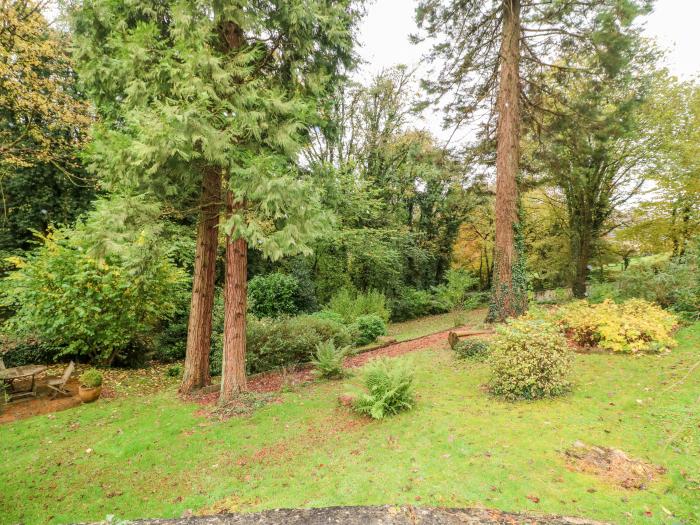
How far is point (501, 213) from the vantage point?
10242mm

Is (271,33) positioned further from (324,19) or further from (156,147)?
(156,147)

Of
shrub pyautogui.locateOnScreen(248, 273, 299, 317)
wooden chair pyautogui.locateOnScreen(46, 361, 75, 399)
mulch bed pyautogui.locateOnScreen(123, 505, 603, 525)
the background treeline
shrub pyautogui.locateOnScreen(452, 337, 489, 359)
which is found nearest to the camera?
mulch bed pyautogui.locateOnScreen(123, 505, 603, 525)

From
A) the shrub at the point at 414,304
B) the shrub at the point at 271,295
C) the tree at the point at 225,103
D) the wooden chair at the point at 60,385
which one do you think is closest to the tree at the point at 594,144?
the shrub at the point at 414,304

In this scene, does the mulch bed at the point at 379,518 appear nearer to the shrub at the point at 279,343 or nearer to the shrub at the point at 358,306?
the shrub at the point at 279,343

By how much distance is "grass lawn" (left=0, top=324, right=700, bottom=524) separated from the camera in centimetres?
361

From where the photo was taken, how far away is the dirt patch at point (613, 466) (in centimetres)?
365

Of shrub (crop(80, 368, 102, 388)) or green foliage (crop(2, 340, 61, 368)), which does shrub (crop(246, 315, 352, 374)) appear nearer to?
shrub (crop(80, 368, 102, 388))

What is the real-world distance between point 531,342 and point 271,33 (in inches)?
286

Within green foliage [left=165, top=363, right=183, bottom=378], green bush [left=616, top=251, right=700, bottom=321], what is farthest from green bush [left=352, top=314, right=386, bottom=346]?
green bush [left=616, top=251, right=700, bottom=321]

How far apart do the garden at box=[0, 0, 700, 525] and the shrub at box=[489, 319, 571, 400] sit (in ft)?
0.11

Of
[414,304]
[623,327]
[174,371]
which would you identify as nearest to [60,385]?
[174,371]

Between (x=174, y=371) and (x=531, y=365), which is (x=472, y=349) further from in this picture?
(x=174, y=371)

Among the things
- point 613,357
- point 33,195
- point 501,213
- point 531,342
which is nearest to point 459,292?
point 501,213

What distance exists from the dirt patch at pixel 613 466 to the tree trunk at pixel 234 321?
214 inches
